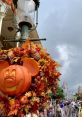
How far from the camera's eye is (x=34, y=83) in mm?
6047

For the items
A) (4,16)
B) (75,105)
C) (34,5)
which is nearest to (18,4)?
(34,5)

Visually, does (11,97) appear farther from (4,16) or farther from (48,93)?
(4,16)

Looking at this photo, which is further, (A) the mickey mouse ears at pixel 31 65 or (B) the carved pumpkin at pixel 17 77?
(A) the mickey mouse ears at pixel 31 65

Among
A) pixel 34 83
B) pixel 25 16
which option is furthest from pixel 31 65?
pixel 25 16

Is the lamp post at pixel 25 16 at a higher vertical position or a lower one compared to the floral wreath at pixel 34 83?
higher

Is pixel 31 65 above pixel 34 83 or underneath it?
above

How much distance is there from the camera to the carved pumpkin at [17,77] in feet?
19.2

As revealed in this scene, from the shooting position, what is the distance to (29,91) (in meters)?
5.98

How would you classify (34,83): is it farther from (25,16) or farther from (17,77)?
(25,16)

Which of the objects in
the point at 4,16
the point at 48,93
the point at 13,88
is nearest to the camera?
the point at 13,88

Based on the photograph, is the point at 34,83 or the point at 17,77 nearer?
the point at 17,77

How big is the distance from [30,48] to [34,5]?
68 centimetres

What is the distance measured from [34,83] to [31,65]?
251 mm

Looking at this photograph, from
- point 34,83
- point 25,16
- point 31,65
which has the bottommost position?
point 34,83
